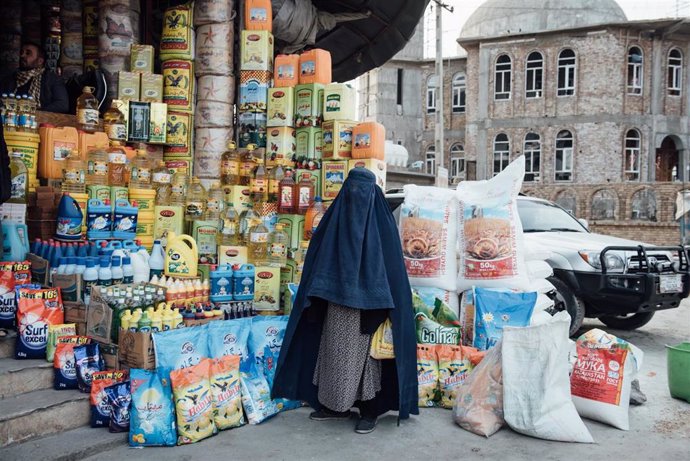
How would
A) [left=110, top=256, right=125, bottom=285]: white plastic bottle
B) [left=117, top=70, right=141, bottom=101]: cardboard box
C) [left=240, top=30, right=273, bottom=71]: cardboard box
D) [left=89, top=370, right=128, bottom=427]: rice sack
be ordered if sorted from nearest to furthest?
[left=89, top=370, right=128, bottom=427]: rice sack < [left=110, top=256, right=125, bottom=285]: white plastic bottle < [left=117, top=70, right=141, bottom=101]: cardboard box < [left=240, top=30, right=273, bottom=71]: cardboard box

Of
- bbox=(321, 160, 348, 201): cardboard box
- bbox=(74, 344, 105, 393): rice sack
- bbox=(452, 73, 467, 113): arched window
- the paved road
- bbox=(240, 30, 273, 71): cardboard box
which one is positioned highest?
bbox=(452, 73, 467, 113): arched window

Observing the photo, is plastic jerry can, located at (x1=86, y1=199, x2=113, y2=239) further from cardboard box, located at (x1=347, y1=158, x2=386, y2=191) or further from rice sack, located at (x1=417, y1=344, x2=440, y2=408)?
rice sack, located at (x1=417, y1=344, x2=440, y2=408)

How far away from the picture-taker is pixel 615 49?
26.3 metres

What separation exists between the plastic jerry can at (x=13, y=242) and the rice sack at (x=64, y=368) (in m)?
0.97

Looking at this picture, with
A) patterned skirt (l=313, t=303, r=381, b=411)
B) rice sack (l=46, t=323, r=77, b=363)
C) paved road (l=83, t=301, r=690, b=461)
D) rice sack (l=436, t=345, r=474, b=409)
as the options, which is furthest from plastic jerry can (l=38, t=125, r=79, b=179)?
rice sack (l=436, t=345, r=474, b=409)

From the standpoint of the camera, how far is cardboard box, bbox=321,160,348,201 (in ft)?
19.8

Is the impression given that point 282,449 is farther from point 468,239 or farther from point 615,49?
point 615,49

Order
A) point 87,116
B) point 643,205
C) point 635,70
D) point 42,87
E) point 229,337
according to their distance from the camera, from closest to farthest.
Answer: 1. point 229,337
2. point 87,116
3. point 42,87
4. point 643,205
5. point 635,70

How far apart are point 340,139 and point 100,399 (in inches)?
136

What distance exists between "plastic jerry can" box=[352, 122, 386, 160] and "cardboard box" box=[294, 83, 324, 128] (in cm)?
54

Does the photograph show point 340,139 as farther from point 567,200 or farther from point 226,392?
point 567,200

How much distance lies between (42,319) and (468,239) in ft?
10.8

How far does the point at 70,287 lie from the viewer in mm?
4109

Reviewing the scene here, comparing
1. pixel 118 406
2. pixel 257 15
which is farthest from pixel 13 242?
pixel 257 15
